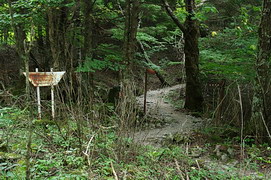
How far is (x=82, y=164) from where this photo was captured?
130 inches

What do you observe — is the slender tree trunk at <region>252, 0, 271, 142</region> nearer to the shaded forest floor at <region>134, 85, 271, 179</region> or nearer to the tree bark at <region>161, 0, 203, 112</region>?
the shaded forest floor at <region>134, 85, 271, 179</region>

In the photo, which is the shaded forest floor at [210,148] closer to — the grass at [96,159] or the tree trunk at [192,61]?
the grass at [96,159]

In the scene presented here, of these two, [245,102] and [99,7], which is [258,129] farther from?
[99,7]

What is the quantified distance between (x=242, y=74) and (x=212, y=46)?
253 centimetres

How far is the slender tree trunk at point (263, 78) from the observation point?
494cm

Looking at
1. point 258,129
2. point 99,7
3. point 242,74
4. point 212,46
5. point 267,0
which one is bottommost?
point 258,129

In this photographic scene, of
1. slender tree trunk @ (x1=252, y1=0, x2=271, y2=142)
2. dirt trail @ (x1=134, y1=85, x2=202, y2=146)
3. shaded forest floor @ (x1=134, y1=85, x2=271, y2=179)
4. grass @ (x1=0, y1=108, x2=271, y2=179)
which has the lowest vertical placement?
dirt trail @ (x1=134, y1=85, x2=202, y2=146)

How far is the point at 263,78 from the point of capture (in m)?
5.06

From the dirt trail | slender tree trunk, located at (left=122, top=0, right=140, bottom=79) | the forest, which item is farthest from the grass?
slender tree trunk, located at (left=122, top=0, right=140, bottom=79)

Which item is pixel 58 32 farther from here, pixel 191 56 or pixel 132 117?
pixel 132 117

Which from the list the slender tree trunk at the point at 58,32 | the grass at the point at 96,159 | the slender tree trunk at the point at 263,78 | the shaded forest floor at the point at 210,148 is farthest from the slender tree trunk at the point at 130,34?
the slender tree trunk at the point at 263,78

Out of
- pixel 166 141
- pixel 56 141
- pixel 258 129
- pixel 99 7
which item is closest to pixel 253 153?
pixel 258 129

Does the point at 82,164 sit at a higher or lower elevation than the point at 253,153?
higher

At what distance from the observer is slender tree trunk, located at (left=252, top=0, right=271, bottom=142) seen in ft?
16.2
